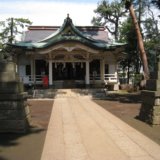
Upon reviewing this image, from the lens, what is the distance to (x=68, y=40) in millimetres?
36406

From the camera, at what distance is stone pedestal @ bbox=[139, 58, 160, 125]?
13.6m

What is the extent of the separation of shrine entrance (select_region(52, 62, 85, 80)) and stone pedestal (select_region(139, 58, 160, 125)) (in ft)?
86.3

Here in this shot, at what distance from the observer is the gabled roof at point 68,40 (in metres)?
36.8

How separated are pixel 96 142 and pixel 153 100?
390cm

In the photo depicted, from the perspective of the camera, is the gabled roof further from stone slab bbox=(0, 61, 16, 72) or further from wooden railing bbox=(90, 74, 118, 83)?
stone slab bbox=(0, 61, 16, 72)

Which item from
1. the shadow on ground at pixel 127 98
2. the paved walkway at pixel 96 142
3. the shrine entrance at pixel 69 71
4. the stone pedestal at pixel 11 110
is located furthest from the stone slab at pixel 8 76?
the shrine entrance at pixel 69 71

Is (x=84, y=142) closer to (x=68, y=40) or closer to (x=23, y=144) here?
(x=23, y=144)

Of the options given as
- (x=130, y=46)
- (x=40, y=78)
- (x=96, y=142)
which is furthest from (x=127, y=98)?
(x=130, y=46)

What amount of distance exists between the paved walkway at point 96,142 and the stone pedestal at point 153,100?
918 mm

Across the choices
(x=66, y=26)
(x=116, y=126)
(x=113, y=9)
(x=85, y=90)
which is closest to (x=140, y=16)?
(x=113, y=9)

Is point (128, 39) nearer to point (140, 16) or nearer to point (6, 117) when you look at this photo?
point (140, 16)

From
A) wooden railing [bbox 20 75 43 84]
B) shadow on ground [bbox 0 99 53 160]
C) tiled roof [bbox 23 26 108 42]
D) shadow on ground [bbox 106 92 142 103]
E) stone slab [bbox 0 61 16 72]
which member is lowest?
shadow on ground [bbox 0 99 53 160]

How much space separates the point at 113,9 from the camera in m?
63.6

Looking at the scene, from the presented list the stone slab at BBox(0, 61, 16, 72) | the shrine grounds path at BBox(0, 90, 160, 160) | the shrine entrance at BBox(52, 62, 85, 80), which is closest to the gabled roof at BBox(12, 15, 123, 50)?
the shrine entrance at BBox(52, 62, 85, 80)
